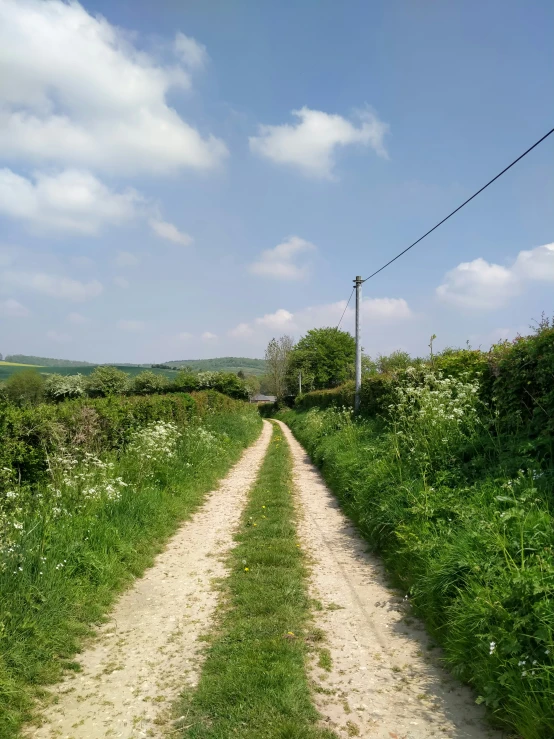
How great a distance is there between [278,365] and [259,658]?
65464mm

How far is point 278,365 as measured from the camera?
6894 cm

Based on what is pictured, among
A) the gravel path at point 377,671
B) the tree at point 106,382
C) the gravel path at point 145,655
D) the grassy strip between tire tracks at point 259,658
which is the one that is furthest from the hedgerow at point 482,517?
the tree at point 106,382

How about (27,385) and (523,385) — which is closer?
(523,385)

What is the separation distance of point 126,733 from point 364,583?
3.03 metres

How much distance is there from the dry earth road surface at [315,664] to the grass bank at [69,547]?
21cm

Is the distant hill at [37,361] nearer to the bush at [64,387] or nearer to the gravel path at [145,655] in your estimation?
the bush at [64,387]

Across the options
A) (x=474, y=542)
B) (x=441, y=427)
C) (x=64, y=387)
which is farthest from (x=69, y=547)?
(x=64, y=387)

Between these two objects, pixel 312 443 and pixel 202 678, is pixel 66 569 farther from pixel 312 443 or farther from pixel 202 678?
pixel 312 443

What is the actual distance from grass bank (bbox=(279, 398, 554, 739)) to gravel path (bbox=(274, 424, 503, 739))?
0.56 feet

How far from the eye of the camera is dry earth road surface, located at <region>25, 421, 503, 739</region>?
2.99 m

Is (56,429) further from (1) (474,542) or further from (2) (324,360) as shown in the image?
(2) (324,360)

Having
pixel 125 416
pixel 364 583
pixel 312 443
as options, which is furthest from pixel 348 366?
pixel 364 583

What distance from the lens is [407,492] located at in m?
6.34

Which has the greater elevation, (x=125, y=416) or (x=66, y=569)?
(x=125, y=416)
